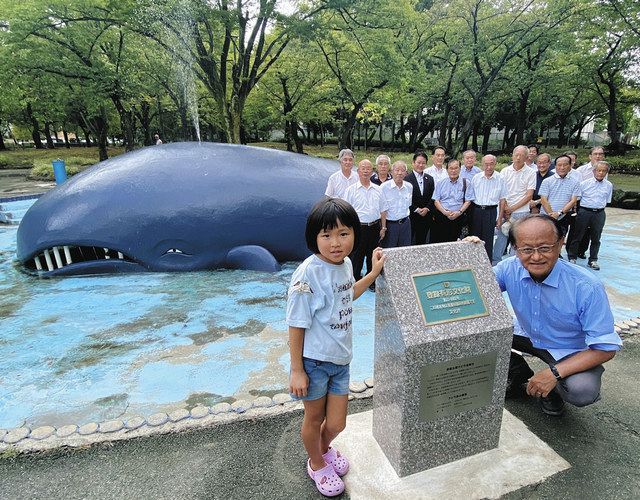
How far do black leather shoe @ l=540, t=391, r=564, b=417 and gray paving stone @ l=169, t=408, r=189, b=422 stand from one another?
9.07ft

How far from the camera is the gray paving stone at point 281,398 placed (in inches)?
131

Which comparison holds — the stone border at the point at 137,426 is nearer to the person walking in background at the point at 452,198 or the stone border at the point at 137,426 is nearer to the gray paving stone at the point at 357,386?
the gray paving stone at the point at 357,386

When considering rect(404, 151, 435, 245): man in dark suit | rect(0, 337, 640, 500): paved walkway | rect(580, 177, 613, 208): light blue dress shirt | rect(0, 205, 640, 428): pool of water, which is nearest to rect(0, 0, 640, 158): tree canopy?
rect(404, 151, 435, 245): man in dark suit

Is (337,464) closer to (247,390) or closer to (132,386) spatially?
(247,390)

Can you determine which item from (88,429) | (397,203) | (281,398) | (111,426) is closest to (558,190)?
(397,203)

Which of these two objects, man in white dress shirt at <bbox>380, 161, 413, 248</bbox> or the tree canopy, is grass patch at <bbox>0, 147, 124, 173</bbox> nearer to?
the tree canopy

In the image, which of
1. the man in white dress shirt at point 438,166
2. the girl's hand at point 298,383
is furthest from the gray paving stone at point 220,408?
the man in white dress shirt at point 438,166

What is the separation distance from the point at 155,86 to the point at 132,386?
69.1 ft

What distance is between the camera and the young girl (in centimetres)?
215

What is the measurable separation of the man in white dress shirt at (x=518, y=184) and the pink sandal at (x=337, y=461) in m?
5.15

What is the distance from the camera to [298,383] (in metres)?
2.19

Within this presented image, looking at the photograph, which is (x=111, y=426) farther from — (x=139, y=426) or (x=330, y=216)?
(x=330, y=216)

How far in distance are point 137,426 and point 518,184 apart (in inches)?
239

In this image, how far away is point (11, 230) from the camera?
32.8 feet
